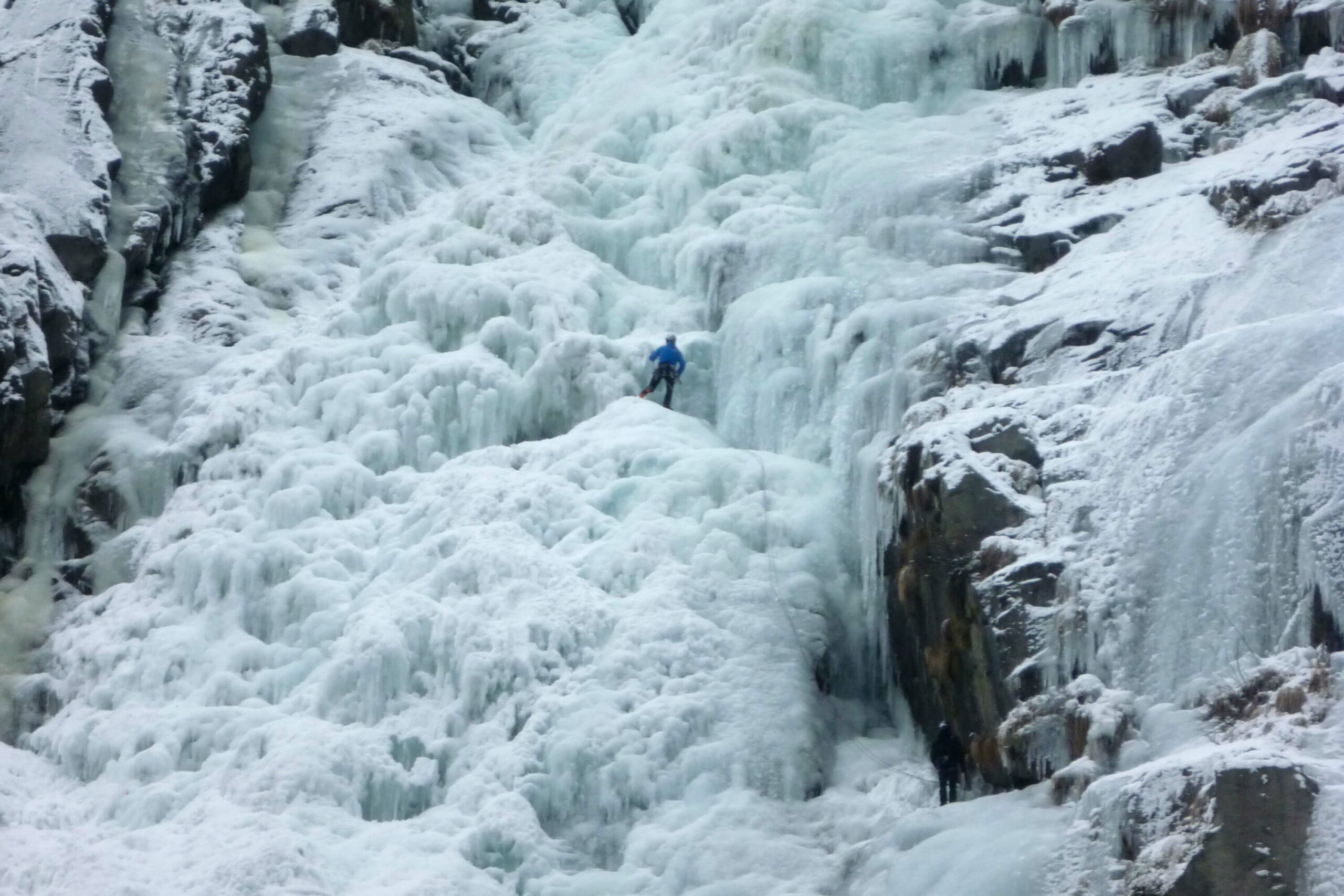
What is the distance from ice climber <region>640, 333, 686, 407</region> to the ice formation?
0.82ft

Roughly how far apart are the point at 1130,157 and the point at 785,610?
5.31 metres

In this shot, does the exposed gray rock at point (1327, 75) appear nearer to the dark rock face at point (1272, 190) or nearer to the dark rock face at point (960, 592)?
the dark rock face at point (1272, 190)

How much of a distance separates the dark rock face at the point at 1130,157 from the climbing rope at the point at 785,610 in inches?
156

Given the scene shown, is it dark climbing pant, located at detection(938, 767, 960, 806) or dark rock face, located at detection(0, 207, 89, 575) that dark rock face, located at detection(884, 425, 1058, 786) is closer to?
dark climbing pant, located at detection(938, 767, 960, 806)

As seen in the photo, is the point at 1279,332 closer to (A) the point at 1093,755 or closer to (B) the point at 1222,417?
(B) the point at 1222,417

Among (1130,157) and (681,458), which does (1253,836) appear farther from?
(1130,157)

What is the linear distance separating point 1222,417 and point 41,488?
32.2 ft

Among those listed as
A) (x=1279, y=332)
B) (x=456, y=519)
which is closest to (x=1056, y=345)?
(x=1279, y=332)

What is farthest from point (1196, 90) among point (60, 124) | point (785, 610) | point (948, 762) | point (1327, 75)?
point (60, 124)

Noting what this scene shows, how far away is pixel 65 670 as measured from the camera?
12.5 metres

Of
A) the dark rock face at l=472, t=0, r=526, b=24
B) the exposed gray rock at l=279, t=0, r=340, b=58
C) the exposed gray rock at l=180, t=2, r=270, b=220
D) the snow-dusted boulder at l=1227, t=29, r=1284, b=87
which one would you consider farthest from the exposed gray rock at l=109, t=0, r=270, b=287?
the snow-dusted boulder at l=1227, t=29, r=1284, b=87

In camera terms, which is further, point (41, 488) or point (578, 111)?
point (578, 111)

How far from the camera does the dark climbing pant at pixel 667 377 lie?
13.9m

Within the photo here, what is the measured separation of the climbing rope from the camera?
10547 mm
